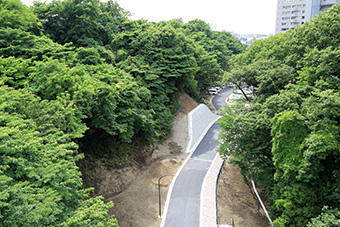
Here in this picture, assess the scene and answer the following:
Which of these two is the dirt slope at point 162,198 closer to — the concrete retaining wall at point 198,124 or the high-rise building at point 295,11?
the concrete retaining wall at point 198,124

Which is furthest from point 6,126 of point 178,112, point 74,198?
point 178,112

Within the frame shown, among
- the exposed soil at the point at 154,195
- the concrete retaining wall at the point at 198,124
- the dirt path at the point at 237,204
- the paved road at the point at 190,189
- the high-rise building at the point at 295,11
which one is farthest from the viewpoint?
the high-rise building at the point at 295,11

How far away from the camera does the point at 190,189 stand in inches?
866

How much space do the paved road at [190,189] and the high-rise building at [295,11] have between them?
51.3 meters

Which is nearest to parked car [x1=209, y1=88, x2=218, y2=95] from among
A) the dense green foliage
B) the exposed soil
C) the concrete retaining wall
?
the concrete retaining wall

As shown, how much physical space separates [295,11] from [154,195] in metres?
71.1

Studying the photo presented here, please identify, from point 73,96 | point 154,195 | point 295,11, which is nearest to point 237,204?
point 154,195

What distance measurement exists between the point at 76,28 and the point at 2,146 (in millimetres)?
22280

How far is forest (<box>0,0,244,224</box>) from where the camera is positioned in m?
9.91

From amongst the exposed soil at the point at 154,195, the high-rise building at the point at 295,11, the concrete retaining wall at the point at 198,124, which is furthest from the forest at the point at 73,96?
the high-rise building at the point at 295,11

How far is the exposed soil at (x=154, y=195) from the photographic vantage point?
18.3 m

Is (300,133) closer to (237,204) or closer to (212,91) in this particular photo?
(237,204)

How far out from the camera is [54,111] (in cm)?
1390

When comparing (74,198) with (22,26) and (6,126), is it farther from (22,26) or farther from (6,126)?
(22,26)
